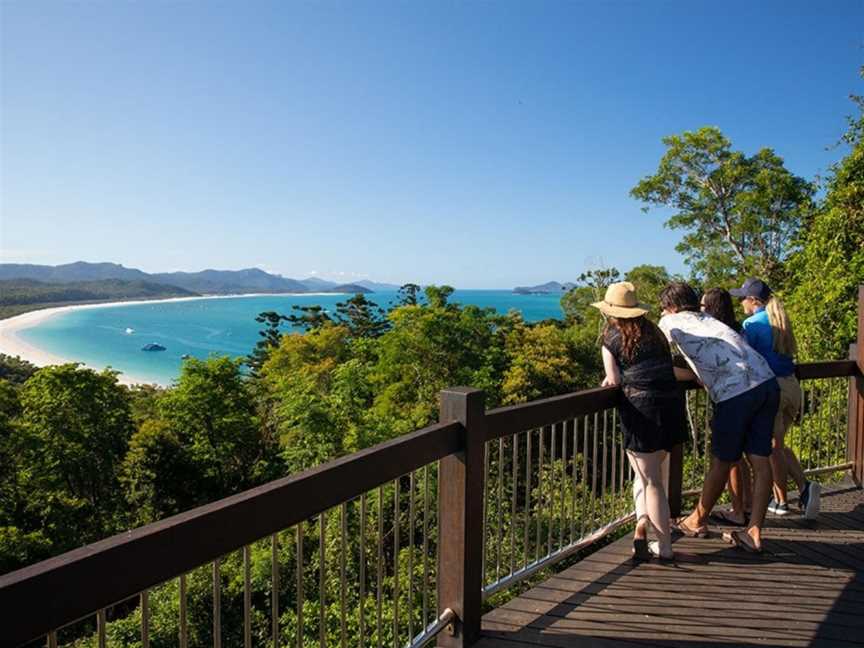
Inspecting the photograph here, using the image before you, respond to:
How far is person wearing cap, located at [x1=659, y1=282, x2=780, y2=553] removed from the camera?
3.00 metres

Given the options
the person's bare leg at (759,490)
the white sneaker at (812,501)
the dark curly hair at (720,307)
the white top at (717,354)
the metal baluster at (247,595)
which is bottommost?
the white sneaker at (812,501)

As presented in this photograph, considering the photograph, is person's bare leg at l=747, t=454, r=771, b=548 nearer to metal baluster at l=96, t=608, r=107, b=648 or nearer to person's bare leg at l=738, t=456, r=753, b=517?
person's bare leg at l=738, t=456, r=753, b=517

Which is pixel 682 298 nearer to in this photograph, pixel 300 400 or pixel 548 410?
pixel 548 410

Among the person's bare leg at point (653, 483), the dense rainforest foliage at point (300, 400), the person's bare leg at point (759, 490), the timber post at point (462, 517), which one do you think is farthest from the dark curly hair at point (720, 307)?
the dense rainforest foliage at point (300, 400)

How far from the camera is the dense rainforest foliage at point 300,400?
792 inches

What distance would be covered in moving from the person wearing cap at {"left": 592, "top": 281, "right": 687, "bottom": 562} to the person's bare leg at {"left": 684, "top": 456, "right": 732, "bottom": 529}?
44 cm

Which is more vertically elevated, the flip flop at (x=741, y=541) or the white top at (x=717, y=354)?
the white top at (x=717, y=354)

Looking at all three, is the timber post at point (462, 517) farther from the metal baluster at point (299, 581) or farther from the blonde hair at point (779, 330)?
the blonde hair at point (779, 330)

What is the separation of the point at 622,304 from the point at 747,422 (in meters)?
0.96

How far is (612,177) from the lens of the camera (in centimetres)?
3778

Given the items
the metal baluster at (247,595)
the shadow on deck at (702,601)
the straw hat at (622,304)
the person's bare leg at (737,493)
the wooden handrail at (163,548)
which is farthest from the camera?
the person's bare leg at (737,493)

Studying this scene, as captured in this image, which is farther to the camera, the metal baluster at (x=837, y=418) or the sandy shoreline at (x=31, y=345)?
the sandy shoreline at (x=31, y=345)

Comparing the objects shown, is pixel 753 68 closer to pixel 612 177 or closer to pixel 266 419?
pixel 612 177

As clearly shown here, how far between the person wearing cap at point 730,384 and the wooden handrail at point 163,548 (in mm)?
1937
